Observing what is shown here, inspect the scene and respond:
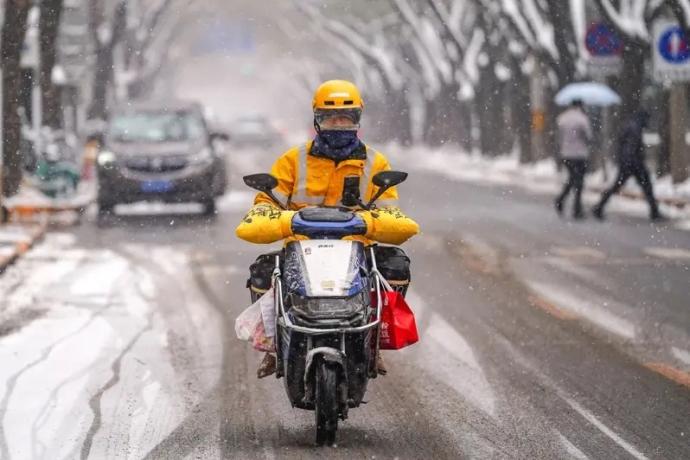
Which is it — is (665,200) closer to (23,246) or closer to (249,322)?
(23,246)

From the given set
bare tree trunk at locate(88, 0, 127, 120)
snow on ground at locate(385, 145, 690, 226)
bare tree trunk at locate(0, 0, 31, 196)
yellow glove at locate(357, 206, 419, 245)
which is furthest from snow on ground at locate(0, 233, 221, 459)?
bare tree trunk at locate(88, 0, 127, 120)

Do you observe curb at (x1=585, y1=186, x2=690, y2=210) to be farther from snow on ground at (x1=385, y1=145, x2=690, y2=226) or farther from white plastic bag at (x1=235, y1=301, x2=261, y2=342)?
white plastic bag at (x1=235, y1=301, x2=261, y2=342)

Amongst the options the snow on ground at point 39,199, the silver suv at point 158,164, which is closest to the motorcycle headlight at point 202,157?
the silver suv at point 158,164

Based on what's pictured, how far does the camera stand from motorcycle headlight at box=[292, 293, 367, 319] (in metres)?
7.08

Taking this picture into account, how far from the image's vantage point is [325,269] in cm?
712

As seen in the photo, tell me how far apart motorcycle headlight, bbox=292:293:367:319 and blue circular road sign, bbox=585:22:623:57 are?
22.8 meters

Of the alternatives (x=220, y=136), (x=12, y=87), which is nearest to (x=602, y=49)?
(x=220, y=136)

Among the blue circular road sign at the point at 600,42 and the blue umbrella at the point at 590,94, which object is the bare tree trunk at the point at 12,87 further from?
the blue circular road sign at the point at 600,42

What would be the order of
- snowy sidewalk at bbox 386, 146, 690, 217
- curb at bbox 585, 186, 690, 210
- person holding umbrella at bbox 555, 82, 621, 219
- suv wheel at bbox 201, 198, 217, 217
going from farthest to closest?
snowy sidewalk at bbox 386, 146, 690, 217
curb at bbox 585, 186, 690, 210
person holding umbrella at bbox 555, 82, 621, 219
suv wheel at bbox 201, 198, 217, 217

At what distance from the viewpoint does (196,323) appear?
11.7 m

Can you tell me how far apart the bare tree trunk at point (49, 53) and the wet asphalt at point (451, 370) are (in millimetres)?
8760

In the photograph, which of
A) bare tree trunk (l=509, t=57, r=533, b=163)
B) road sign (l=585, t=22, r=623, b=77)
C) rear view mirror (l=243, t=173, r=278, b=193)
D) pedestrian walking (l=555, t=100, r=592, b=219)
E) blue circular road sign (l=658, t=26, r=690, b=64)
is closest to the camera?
rear view mirror (l=243, t=173, r=278, b=193)

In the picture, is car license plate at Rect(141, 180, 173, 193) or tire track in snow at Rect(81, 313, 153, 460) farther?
car license plate at Rect(141, 180, 173, 193)

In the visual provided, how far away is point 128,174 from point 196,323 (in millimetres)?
11335
